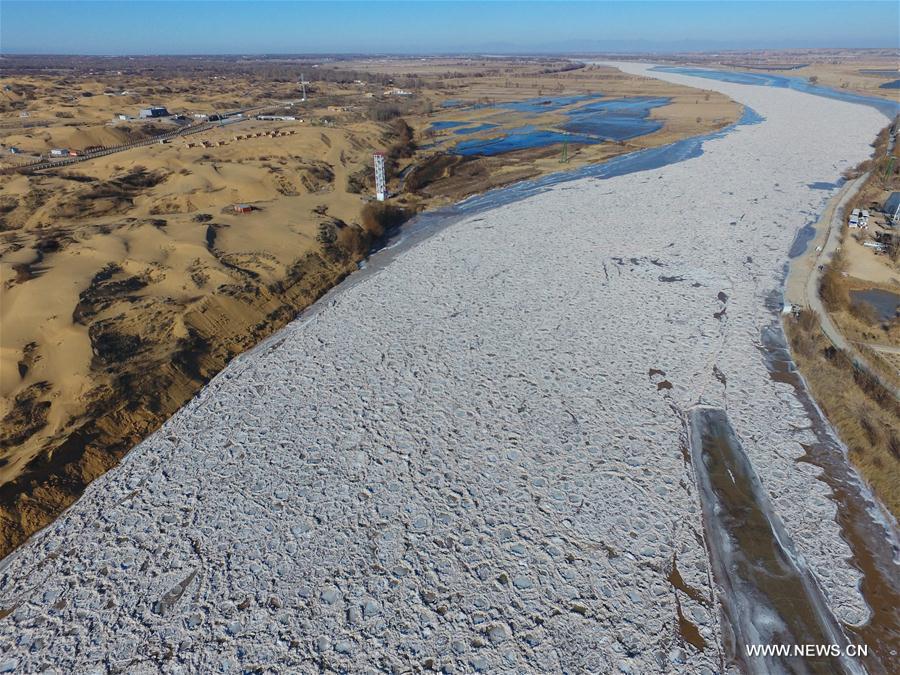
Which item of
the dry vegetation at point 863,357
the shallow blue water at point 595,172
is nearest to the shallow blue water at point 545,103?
the shallow blue water at point 595,172

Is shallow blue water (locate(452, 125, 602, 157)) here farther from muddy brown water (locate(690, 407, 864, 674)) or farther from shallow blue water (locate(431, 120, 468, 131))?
muddy brown water (locate(690, 407, 864, 674))

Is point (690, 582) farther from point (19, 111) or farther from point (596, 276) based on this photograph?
point (19, 111)

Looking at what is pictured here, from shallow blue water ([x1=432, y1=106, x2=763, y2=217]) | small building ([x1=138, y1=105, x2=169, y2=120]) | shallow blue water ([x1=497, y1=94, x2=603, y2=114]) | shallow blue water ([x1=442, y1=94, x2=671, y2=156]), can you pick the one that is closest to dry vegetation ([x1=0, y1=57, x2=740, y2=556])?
shallow blue water ([x1=432, y1=106, x2=763, y2=217])

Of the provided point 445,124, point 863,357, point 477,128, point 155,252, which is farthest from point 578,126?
point 155,252

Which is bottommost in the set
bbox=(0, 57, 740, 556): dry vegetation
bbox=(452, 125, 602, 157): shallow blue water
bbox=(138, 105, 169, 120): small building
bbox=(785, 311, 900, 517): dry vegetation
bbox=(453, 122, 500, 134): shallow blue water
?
bbox=(785, 311, 900, 517): dry vegetation

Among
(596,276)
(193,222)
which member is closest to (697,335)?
(596,276)

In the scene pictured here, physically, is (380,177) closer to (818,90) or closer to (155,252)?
(155,252)

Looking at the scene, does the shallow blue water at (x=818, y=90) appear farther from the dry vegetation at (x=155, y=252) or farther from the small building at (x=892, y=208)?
the small building at (x=892, y=208)
